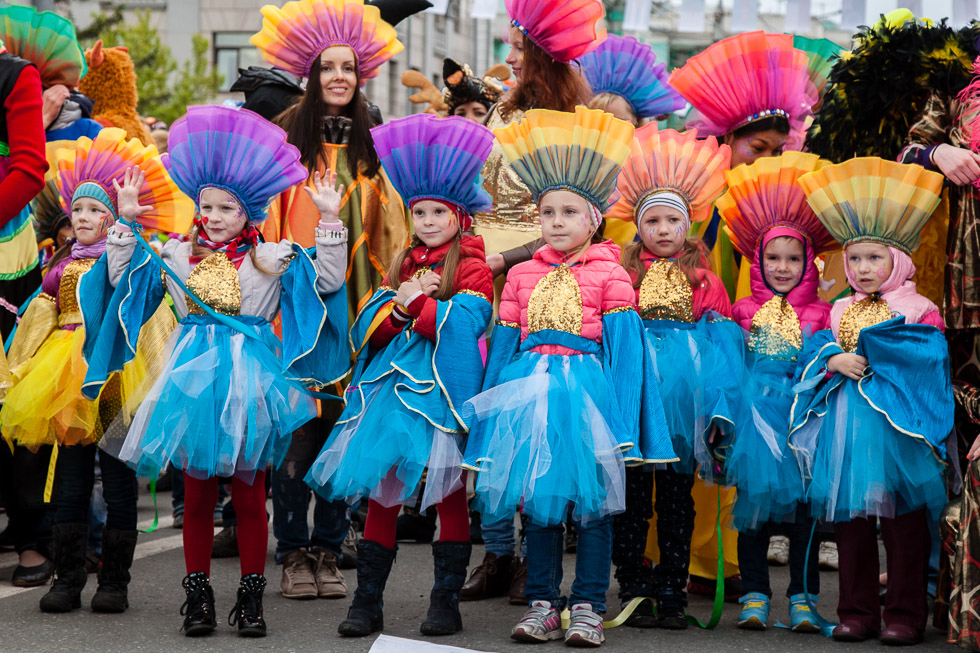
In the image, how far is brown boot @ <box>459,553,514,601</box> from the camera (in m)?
5.32

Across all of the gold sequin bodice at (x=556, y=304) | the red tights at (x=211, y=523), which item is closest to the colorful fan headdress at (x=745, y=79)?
the gold sequin bodice at (x=556, y=304)

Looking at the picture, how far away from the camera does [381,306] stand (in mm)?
4730

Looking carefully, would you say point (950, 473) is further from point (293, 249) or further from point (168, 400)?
point (168, 400)

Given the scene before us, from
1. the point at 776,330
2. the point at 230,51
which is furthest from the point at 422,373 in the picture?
the point at 230,51

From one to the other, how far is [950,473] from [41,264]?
172 inches

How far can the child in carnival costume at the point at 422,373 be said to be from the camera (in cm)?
440

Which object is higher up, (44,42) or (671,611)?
(44,42)

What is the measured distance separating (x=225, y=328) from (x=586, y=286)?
4.57 feet

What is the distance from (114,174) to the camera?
528cm

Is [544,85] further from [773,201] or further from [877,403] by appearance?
[877,403]

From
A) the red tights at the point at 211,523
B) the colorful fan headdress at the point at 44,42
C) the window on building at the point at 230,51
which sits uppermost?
the window on building at the point at 230,51

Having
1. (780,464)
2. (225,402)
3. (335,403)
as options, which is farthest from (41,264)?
(780,464)

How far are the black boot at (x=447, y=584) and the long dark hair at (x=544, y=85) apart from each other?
2101 mm

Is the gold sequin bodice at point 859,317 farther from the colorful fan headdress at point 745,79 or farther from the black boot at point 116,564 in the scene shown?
the black boot at point 116,564
